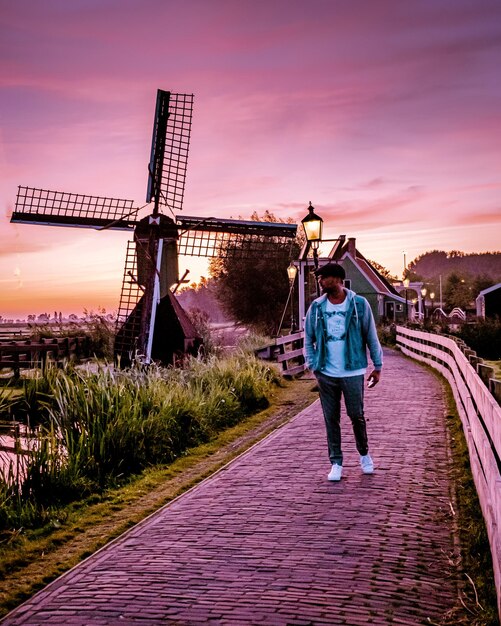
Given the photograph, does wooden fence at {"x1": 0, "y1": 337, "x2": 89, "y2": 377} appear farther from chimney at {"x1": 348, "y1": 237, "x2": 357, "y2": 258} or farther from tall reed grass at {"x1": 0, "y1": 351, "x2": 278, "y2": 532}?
chimney at {"x1": 348, "y1": 237, "x2": 357, "y2": 258}

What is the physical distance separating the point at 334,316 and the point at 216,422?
16.7ft

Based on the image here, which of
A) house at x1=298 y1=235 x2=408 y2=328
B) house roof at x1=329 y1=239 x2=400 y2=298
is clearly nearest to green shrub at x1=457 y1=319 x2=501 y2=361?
house at x1=298 y1=235 x2=408 y2=328

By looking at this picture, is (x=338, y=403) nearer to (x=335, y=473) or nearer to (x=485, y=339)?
(x=335, y=473)

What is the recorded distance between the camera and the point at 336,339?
6.95m

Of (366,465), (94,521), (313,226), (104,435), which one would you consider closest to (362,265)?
(313,226)

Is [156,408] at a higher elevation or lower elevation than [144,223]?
lower

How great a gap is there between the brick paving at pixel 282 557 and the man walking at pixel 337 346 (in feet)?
2.16

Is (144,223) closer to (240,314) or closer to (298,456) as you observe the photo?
(298,456)

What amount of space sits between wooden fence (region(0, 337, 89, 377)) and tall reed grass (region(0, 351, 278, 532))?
10374 millimetres

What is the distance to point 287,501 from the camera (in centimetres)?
647

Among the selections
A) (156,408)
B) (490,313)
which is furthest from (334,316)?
(490,313)

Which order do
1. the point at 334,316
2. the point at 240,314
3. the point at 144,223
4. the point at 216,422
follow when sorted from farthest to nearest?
1. the point at 240,314
2. the point at 144,223
3. the point at 216,422
4. the point at 334,316

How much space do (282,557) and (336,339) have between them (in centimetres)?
249

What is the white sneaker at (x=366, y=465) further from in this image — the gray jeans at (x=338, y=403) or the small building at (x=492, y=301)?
the small building at (x=492, y=301)
